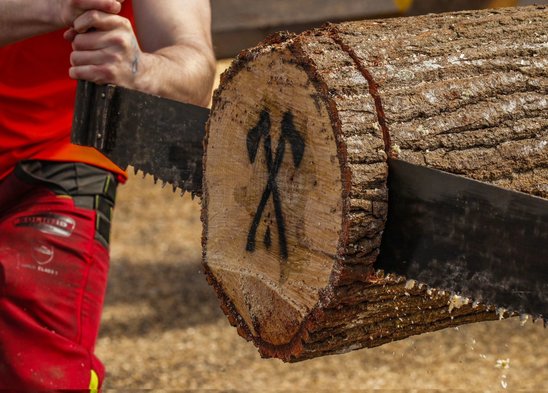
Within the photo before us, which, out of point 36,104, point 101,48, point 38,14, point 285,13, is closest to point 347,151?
point 101,48

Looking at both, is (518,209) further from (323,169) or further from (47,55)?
(47,55)

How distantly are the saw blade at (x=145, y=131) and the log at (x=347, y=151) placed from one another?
21cm

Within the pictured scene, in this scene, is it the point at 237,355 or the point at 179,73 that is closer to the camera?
the point at 179,73

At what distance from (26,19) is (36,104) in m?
0.41

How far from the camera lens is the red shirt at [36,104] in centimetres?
368

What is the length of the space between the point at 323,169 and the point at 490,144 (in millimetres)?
451

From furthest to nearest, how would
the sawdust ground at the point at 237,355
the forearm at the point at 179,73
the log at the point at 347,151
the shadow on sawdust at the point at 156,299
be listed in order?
1. the shadow on sawdust at the point at 156,299
2. the sawdust ground at the point at 237,355
3. the forearm at the point at 179,73
4. the log at the point at 347,151

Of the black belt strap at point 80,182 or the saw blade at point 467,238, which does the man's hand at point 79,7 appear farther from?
the saw blade at point 467,238

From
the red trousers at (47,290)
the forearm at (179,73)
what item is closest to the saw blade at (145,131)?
the forearm at (179,73)

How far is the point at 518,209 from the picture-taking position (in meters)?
2.45

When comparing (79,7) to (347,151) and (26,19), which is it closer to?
(26,19)

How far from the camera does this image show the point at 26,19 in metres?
3.38

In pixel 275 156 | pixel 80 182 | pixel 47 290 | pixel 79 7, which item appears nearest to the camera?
pixel 275 156

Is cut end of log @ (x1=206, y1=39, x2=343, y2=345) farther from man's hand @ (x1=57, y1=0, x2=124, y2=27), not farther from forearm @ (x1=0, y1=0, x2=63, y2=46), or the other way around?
forearm @ (x1=0, y1=0, x2=63, y2=46)
